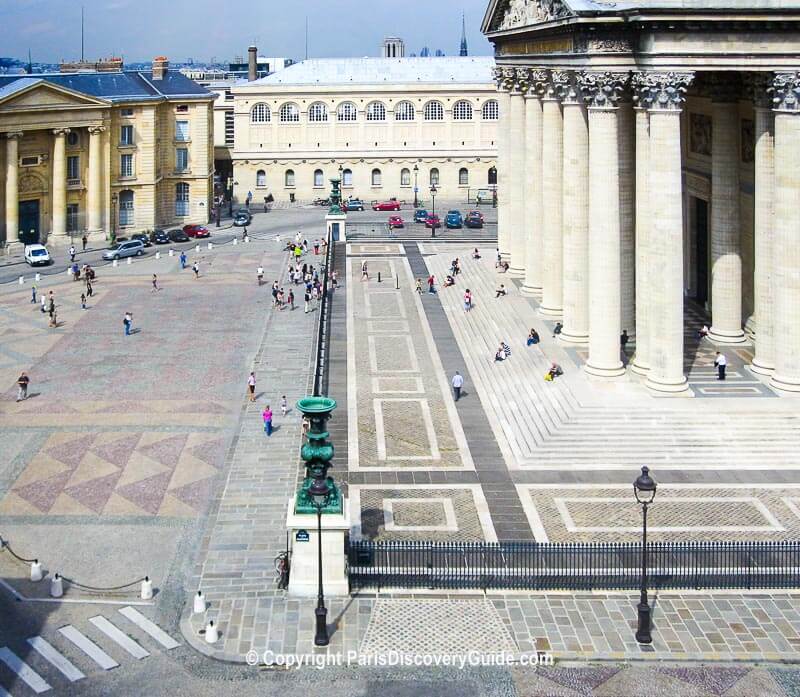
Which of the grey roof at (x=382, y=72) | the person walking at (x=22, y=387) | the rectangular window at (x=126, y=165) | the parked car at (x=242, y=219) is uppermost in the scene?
the grey roof at (x=382, y=72)

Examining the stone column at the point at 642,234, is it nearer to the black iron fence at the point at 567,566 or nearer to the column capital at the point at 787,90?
the column capital at the point at 787,90

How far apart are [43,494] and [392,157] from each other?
302 feet

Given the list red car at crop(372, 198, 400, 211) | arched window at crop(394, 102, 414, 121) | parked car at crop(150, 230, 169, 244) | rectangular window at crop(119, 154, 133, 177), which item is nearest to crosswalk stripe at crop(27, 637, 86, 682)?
parked car at crop(150, 230, 169, 244)

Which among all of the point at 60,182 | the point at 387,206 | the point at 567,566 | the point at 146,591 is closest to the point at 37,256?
the point at 60,182

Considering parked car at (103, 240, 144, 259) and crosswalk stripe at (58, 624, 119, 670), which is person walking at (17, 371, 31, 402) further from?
parked car at (103, 240, 144, 259)

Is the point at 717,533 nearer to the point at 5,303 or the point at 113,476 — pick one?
the point at 113,476

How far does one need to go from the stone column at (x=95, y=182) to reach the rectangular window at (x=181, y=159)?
1089 cm

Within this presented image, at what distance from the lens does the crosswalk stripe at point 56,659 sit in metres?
28.2

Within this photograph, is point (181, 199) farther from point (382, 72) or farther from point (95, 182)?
point (382, 72)

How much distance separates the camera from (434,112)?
419 feet

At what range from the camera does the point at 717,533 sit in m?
35.9

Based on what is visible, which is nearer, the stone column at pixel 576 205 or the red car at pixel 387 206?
the stone column at pixel 576 205

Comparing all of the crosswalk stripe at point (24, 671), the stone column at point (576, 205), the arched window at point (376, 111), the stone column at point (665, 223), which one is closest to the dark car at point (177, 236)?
the arched window at point (376, 111)

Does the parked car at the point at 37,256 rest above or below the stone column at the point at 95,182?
below
